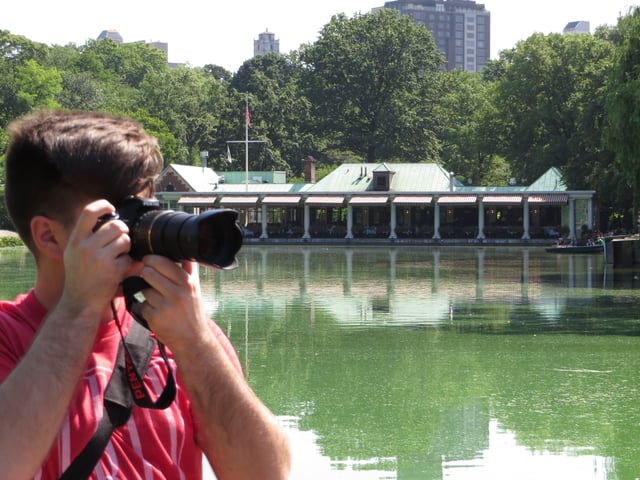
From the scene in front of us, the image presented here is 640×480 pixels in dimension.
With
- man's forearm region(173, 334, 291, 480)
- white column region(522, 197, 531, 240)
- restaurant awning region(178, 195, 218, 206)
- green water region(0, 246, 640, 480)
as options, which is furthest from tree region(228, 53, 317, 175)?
man's forearm region(173, 334, 291, 480)

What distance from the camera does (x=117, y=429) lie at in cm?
203

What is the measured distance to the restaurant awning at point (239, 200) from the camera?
2248 inches

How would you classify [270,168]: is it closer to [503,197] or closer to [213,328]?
[503,197]

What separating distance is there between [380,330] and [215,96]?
6729 centimetres

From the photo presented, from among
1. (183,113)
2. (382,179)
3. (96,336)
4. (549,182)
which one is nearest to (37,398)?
(96,336)

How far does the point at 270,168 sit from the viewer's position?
7244 centimetres

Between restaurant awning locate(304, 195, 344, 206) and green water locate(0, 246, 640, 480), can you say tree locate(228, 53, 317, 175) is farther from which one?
green water locate(0, 246, 640, 480)

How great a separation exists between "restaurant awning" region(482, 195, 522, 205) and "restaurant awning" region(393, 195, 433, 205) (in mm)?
2871

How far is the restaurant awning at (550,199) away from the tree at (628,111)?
29.1 metres

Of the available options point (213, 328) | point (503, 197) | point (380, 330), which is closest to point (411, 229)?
point (503, 197)

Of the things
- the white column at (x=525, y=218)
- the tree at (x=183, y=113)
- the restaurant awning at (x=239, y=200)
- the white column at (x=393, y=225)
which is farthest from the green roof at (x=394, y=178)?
the tree at (x=183, y=113)

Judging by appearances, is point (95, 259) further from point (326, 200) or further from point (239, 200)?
point (239, 200)

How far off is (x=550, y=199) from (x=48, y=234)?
169ft

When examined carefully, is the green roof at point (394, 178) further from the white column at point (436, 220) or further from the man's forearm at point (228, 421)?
the man's forearm at point (228, 421)
